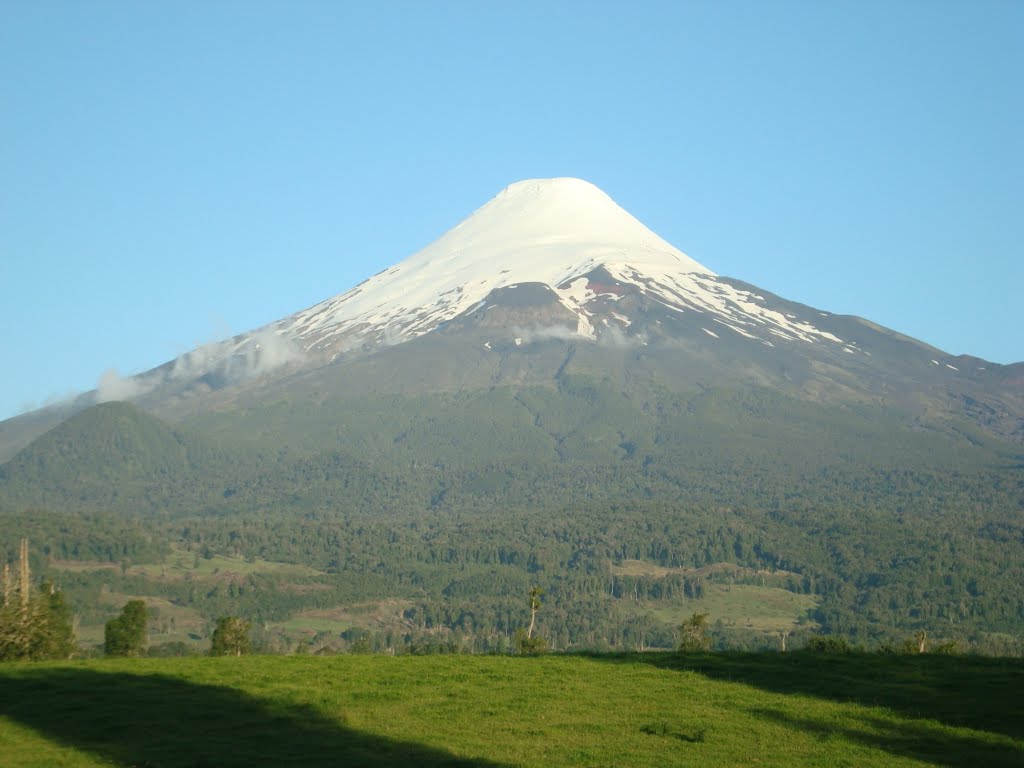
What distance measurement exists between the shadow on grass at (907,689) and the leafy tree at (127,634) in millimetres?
Result: 21337

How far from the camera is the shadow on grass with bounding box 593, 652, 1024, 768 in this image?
23.0 metres

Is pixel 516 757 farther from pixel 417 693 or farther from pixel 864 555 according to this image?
pixel 864 555

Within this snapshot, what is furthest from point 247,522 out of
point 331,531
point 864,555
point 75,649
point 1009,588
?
point 75,649

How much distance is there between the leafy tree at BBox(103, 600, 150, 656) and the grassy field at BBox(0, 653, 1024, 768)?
15.1 m

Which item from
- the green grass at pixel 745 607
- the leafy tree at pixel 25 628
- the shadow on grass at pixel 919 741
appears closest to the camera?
the shadow on grass at pixel 919 741

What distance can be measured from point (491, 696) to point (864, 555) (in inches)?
5546

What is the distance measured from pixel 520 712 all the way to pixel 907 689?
8394 mm

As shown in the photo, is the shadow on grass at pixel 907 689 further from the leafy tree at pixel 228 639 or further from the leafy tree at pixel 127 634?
the leafy tree at pixel 127 634

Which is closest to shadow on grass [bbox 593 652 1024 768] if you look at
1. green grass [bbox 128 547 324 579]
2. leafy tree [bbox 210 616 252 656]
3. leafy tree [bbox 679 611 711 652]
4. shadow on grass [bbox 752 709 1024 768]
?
shadow on grass [bbox 752 709 1024 768]

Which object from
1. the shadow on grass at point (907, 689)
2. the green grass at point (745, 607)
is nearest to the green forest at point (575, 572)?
the green grass at point (745, 607)

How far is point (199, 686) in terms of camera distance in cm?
2858

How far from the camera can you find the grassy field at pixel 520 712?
22562 mm

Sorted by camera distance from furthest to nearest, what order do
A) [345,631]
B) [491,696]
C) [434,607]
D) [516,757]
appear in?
1. [434,607]
2. [345,631]
3. [491,696]
4. [516,757]

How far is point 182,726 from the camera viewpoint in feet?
80.4
